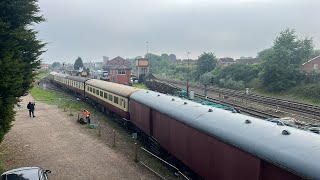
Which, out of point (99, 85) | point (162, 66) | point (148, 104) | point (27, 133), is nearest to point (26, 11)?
point (148, 104)

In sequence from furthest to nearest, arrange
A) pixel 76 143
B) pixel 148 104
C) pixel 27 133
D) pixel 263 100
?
pixel 263 100
pixel 27 133
pixel 76 143
pixel 148 104

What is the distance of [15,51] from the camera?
15.4 m

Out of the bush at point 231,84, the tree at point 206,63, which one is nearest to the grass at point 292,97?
the bush at point 231,84

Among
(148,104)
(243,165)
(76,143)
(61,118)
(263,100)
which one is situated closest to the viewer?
(243,165)

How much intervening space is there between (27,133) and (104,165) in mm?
10188

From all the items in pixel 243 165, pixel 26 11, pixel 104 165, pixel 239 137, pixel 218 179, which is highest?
pixel 26 11

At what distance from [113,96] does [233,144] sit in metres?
19.9

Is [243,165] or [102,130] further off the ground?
[243,165]

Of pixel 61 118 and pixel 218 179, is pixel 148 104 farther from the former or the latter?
pixel 61 118

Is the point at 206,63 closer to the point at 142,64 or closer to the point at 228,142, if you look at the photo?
the point at 142,64

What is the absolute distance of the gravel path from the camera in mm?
15273

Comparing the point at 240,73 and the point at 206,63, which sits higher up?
the point at 206,63

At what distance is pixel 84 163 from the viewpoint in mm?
16594

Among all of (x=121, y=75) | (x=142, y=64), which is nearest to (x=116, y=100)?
(x=121, y=75)
